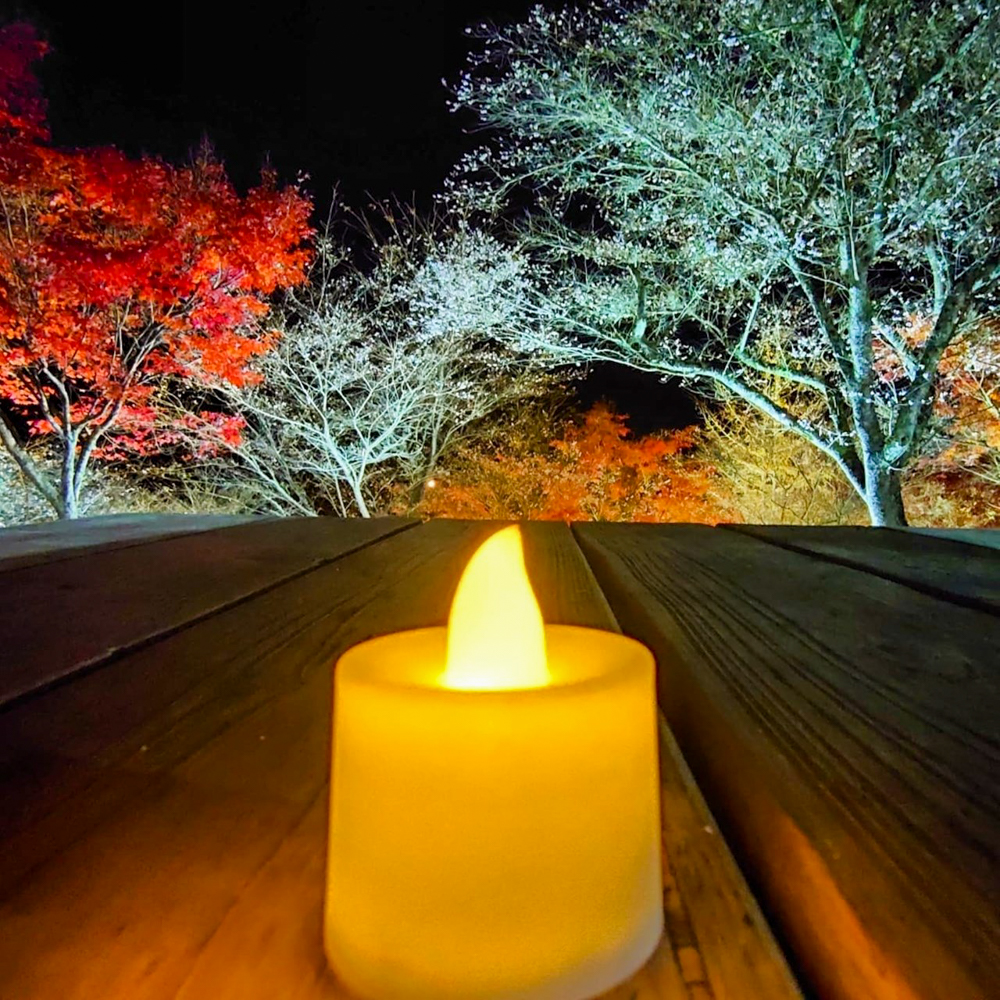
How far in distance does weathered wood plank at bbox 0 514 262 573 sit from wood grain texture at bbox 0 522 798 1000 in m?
0.61

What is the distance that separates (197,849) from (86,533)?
1254 millimetres

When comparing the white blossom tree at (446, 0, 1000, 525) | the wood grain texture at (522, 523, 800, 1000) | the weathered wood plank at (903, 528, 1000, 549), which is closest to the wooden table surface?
the wood grain texture at (522, 523, 800, 1000)

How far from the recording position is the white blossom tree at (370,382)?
→ 8.41 metres

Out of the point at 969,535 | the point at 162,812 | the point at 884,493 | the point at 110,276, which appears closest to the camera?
the point at 162,812

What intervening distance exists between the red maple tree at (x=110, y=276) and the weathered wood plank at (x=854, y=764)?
752 centimetres

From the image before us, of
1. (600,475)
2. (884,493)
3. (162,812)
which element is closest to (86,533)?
(162,812)

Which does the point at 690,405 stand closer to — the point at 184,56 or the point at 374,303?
the point at 374,303

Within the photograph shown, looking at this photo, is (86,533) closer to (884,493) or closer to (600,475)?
(884,493)

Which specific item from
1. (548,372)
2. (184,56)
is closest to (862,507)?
(548,372)

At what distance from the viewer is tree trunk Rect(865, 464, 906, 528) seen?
5.66 meters

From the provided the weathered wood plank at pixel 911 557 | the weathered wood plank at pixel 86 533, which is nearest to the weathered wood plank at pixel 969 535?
the weathered wood plank at pixel 911 557

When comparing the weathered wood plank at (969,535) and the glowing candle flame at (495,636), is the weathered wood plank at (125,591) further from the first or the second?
the weathered wood plank at (969,535)

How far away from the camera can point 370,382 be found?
8.70m

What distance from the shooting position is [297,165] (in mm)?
8289
